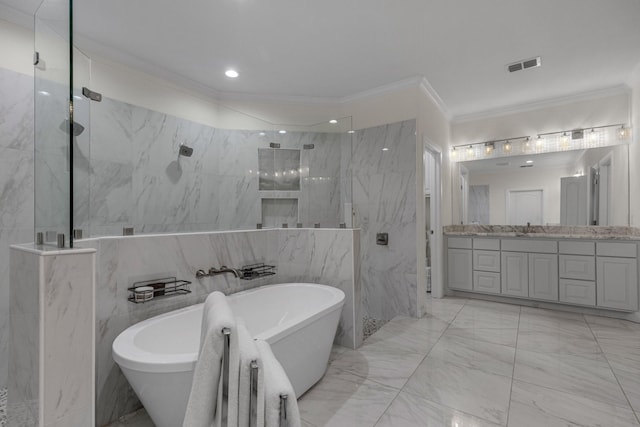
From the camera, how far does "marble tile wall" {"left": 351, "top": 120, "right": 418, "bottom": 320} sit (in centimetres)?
333

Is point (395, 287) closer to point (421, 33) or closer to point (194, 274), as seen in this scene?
point (194, 274)

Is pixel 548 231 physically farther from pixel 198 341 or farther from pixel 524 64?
pixel 198 341

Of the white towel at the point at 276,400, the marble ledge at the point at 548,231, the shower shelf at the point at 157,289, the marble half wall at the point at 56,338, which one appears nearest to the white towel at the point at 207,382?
the white towel at the point at 276,400

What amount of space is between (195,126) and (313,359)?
250cm

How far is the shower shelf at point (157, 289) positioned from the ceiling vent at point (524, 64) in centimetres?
364

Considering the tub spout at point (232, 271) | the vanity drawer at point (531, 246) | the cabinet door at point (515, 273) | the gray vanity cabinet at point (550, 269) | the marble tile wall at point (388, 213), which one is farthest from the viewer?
the cabinet door at point (515, 273)

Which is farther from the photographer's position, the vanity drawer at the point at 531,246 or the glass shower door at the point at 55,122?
the vanity drawer at the point at 531,246

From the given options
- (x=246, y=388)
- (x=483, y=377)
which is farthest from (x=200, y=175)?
(x=483, y=377)

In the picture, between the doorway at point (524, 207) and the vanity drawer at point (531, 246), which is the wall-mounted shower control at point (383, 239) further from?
the doorway at point (524, 207)

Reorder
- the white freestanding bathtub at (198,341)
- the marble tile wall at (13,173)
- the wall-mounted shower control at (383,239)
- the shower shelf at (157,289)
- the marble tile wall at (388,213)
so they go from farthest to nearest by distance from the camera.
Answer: the wall-mounted shower control at (383,239) → the marble tile wall at (388,213) → the marble tile wall at (13,173) → the shower shelf at (157,289) → the white freestanding bathtub at (198,341)

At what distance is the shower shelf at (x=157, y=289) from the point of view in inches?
69.5

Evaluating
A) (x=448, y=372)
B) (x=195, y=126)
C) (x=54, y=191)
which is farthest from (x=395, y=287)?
(x=54, y=191)

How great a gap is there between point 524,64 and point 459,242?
7.36ft

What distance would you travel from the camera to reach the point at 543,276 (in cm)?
363
